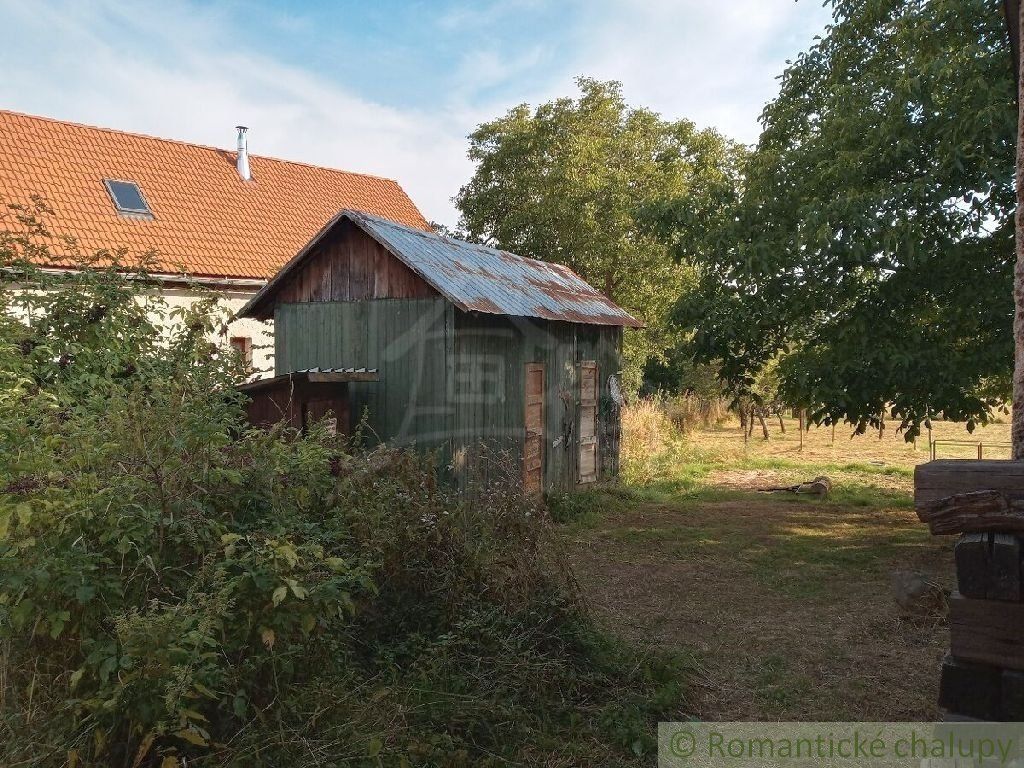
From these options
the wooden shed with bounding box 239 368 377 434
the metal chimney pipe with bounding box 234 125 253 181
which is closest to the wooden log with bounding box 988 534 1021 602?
the wooden shed with bounding box 239 368 377 434

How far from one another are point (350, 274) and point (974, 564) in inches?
347

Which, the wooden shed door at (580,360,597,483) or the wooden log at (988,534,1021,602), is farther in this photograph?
the wooden shed door at (580,360,597,483)

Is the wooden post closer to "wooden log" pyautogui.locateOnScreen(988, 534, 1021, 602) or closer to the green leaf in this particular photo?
"wooden log" pyautogui.locateOnScreen(988, 534, 1021, 602)

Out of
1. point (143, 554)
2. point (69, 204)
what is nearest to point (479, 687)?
point (143, 554)

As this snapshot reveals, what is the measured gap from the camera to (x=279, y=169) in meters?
20.9

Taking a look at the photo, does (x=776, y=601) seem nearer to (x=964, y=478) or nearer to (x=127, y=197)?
(x=964, y=478)

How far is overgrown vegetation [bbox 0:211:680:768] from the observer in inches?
119

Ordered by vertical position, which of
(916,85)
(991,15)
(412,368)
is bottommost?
(412,368)

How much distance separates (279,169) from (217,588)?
1963cm

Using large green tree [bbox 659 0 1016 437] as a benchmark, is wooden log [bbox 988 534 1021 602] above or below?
below

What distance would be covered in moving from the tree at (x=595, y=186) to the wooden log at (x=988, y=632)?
18.6 m

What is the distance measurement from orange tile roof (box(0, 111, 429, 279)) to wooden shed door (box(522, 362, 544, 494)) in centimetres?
770

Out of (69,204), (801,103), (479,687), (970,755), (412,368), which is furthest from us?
(69,204)

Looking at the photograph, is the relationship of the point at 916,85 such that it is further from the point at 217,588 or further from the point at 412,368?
A: the point at 217,588
